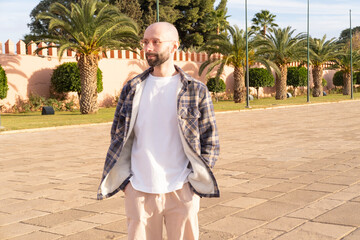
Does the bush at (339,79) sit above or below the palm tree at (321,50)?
below

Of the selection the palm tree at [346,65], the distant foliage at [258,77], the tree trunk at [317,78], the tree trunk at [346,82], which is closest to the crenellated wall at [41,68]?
the distant foliage at [258,77]

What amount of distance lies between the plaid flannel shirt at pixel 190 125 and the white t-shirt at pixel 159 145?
0.06 meters

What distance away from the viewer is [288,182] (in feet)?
22.8

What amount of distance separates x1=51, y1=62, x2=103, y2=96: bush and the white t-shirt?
24588 millimetres

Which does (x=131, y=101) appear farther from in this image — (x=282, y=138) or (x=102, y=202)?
(x=282, y=138)

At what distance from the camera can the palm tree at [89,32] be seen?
23.4 m

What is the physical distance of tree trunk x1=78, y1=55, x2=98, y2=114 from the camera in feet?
80.6

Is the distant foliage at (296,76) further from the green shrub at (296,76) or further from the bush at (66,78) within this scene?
the bush at (66,78)

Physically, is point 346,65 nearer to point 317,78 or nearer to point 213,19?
point 317,78

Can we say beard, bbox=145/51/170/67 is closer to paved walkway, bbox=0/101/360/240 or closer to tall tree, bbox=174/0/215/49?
paved walkway, bbox=0/101/360/240

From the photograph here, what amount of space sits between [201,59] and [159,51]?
3640cm

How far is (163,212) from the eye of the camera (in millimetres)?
2840

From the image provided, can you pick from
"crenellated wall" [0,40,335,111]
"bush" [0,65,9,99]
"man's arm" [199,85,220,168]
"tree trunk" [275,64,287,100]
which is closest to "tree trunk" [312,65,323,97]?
"tree trunk" [275,64,287,100]

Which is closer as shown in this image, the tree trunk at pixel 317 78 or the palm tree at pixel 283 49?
the palm tree at pixel 283 49
